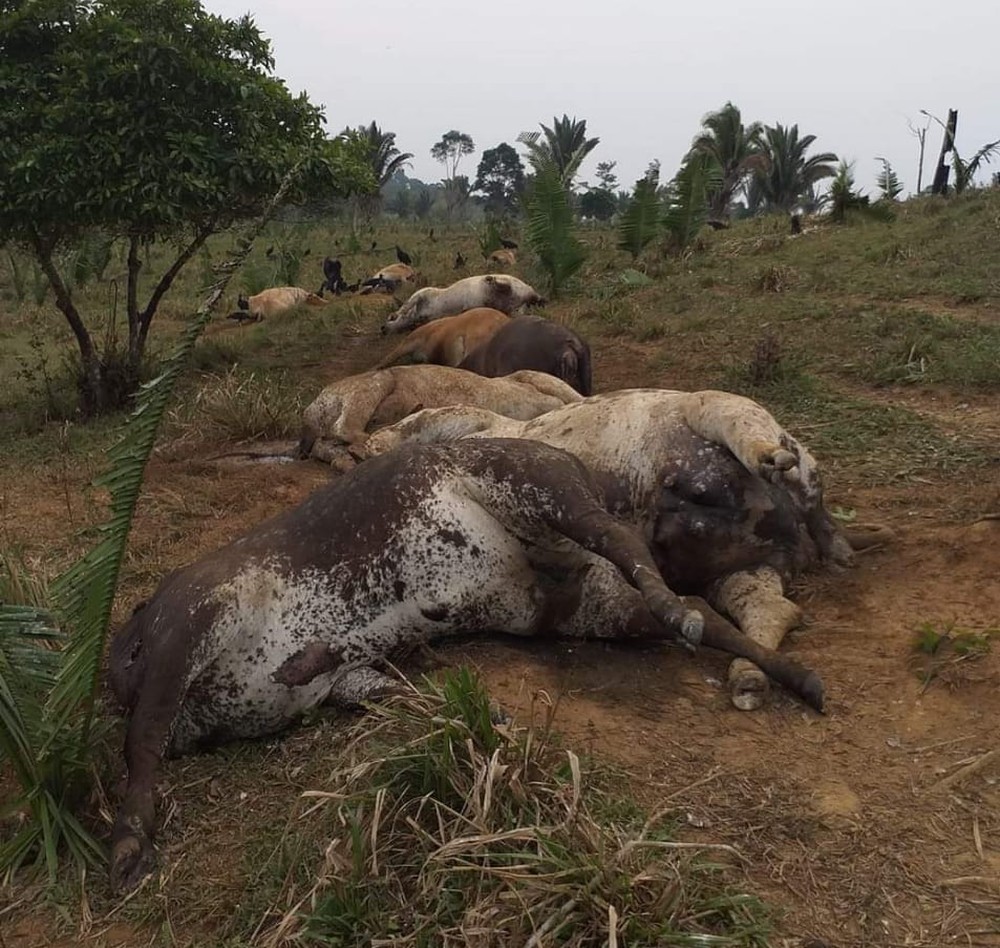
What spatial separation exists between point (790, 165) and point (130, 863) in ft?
105

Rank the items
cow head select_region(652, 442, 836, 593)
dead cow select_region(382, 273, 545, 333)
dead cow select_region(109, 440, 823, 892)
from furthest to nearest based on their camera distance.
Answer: dead cow select_region(382, 273, 545, 333), cow head select_region(652, 442, 836, 593), dead cow select_region(109, 440, 823, 892)

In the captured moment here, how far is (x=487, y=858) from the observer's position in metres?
2.26

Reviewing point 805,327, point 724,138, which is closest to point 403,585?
point 805,327

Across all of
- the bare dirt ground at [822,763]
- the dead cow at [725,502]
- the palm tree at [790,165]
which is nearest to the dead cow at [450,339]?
the dead cow at [725,502]

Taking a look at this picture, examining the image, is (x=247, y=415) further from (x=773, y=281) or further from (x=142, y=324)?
(x=773, y=281)

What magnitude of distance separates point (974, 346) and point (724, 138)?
21.5m

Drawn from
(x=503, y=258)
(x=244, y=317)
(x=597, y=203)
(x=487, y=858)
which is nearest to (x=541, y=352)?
(x=487, y=858)

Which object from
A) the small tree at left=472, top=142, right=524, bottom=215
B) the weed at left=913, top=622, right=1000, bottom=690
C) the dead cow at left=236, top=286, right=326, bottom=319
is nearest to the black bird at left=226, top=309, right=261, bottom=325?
the dead cow at left=236, top=286, right=326, bottom=319

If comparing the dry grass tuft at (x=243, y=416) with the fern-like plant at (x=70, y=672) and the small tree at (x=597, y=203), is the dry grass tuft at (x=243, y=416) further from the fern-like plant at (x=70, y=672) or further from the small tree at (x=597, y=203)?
the small tree at (x=597, y=203)

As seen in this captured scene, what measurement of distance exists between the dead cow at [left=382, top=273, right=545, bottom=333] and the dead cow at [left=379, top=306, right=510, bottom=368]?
5.58ft

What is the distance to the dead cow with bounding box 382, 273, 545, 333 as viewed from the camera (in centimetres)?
1168

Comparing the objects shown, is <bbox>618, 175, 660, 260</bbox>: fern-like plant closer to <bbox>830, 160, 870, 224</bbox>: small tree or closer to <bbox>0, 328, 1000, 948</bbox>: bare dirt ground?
<bbox>830, 160, 870, 224</bbox>: small tree

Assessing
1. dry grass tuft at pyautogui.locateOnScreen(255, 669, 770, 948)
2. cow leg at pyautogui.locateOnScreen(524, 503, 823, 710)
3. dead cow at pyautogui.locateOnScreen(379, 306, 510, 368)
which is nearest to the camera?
dry grass tuft at pyautogui.locateOnScreen(255, 669, 770, 948)

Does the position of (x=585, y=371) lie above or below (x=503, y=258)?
below
